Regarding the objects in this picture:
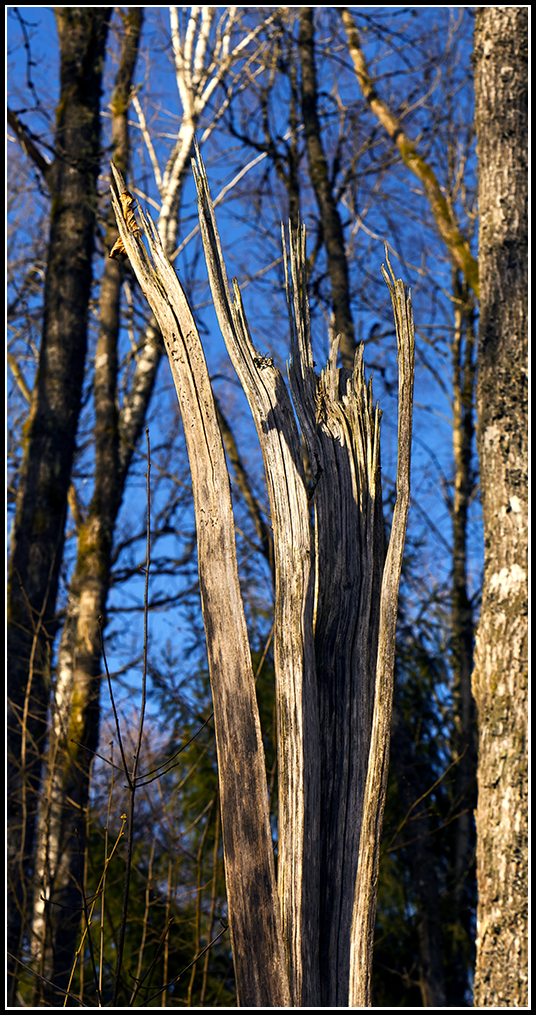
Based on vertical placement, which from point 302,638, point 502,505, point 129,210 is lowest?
point 302,638

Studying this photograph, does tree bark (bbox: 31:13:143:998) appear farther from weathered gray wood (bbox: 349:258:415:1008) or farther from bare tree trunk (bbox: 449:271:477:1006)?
bare tree trunk (bbox: 449:271:477:1006)

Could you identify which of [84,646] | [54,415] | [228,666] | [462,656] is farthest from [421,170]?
[228,666]

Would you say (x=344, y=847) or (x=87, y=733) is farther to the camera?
(x=87, y=733)

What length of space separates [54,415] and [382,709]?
3.87 metres

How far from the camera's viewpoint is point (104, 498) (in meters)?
5.86

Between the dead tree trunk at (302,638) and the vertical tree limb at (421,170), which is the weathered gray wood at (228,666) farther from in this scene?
the vertical tree limb at (421,170)

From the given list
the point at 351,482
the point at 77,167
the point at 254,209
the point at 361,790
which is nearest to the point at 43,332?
the point at 77,167

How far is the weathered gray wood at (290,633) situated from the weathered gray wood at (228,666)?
3.6 inches

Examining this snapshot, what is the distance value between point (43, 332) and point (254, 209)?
5026 millimetres

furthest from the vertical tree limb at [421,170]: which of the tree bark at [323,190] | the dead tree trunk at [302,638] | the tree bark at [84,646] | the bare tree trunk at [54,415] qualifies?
the dead tree trunk at [302,638]

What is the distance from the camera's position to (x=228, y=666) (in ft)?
4.24

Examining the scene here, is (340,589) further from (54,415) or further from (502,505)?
(54,415)

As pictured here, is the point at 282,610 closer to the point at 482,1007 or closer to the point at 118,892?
the point at 482,1007

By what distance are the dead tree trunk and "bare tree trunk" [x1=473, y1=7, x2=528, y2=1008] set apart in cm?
219
